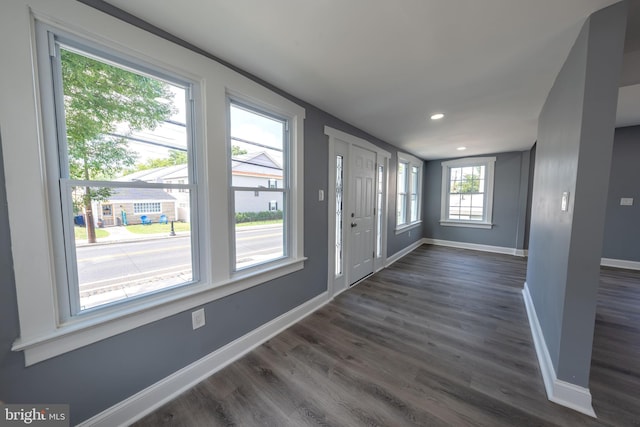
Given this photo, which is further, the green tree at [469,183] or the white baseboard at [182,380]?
the green tree at [469,183]

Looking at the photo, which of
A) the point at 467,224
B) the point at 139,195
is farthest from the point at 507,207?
the point at 139,195

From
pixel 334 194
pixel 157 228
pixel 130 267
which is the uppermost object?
pixel 334 194

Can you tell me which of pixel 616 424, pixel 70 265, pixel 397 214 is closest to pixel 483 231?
pixel 397 214

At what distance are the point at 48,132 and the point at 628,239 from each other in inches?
282

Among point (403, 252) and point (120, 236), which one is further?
point (403, 252)

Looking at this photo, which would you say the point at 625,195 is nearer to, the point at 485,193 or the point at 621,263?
the point at 621,263

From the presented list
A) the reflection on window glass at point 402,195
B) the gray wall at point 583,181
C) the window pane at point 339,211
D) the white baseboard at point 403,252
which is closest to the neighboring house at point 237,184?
the window pane at point 339,211

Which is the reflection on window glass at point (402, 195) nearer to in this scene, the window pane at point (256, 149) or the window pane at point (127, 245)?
the window pane at point (256, 149)

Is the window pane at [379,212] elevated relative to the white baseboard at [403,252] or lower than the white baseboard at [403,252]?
elevated

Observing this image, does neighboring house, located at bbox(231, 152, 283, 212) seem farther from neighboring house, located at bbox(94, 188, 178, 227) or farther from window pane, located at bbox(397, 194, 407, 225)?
window pane, located at bbox(397, 194, 407, 225)

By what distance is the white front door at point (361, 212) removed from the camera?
324 cm

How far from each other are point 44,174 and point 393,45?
2.05 m

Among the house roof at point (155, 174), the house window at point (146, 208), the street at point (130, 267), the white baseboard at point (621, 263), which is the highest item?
the house roof at point (155, 174)

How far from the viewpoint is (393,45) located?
4.92 ft
